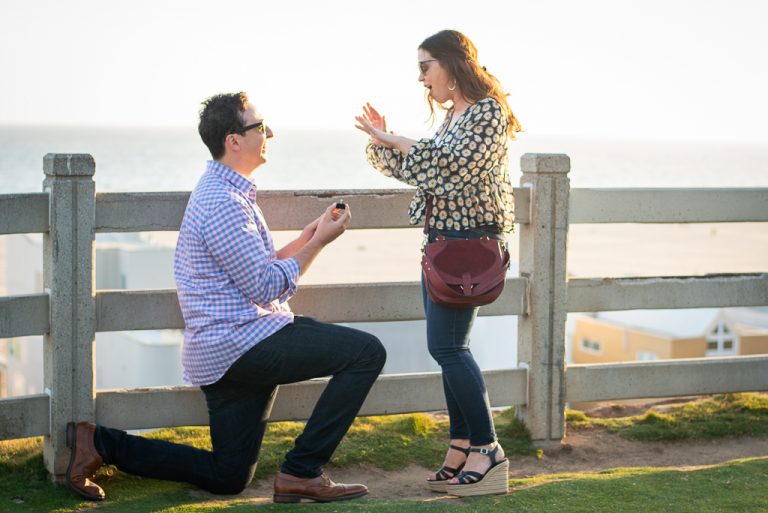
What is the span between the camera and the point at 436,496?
14.5ft

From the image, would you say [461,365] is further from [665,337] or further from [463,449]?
[665,337]

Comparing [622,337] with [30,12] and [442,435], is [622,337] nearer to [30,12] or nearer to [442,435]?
[442,435]

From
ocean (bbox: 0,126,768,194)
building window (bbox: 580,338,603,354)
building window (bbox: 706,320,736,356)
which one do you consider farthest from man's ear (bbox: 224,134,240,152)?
ocean (bbox: 0,126,768,194)

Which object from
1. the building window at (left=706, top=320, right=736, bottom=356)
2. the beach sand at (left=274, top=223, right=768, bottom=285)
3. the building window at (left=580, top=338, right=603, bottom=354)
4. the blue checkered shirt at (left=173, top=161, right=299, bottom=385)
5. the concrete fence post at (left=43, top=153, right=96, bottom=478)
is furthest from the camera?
the beach sand at (left=274, top=223, right=768, bottom=285)

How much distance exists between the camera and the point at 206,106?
423 centimetres

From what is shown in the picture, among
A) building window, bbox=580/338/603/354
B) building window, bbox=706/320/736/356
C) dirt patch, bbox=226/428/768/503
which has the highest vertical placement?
dirt patch, bbox=226/428/768/503

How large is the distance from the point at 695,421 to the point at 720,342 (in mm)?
8608

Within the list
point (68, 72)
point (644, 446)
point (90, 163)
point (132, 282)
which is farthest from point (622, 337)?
point (68, 72)

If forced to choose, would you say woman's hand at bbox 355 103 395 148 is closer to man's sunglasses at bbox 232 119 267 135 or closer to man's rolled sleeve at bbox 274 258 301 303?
man's sunglasses at bbox 232 119 267 135

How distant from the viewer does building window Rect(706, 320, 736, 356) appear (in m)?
13.9

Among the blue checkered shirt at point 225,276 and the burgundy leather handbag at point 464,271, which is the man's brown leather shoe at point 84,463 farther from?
the burgundy leather handbag at point 464,271

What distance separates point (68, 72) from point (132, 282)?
7851 centimetres

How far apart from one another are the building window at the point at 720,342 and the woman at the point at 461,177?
1019 centimetres

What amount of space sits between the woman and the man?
12.3 inches
